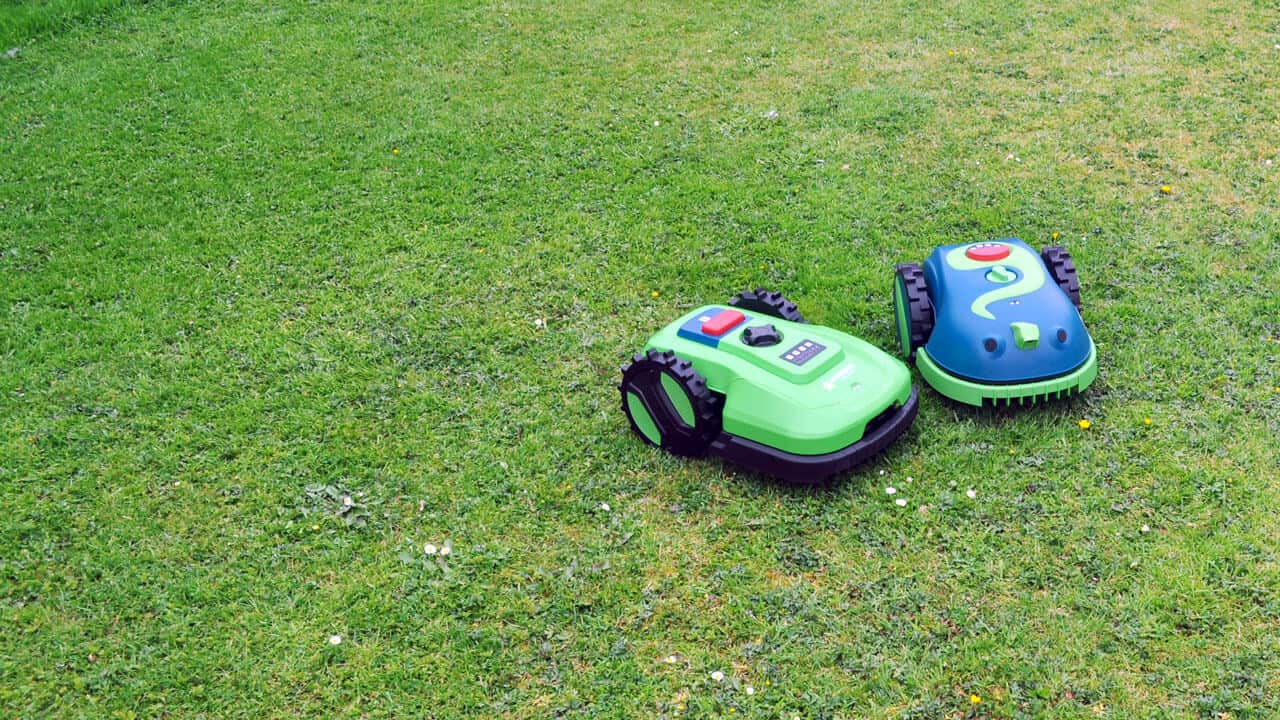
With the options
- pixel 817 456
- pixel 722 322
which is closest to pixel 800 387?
pixel 817 456

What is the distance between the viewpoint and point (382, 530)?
13.3 ft

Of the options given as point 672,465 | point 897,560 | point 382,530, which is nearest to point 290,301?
point 382,530

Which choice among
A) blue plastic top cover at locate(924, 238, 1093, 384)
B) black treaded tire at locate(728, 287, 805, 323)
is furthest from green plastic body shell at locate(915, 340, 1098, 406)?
black treaded tire at locate(728, 287, 805, 323)

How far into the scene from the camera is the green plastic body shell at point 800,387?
386 cm

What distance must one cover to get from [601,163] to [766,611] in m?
3.86

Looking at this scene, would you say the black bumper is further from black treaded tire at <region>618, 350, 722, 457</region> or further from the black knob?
the black knob

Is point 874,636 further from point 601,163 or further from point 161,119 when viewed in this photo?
point 161,119

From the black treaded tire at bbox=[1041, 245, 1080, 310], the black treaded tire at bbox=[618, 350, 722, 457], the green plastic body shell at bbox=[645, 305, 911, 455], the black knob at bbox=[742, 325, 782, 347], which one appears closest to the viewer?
the green plastic body shell at bbox=[645, 305, 911, 455]

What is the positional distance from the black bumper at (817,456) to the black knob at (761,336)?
0.39 m

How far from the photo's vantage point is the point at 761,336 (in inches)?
162

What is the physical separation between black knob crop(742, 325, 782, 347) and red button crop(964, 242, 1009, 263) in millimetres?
1052

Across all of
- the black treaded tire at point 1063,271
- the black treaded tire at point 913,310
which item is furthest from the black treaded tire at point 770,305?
the black treaded tire at point 1063,271

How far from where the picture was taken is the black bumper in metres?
3.86

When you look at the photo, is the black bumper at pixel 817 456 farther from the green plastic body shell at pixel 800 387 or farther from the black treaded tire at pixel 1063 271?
the black treaded tire at pixel 1063 271
